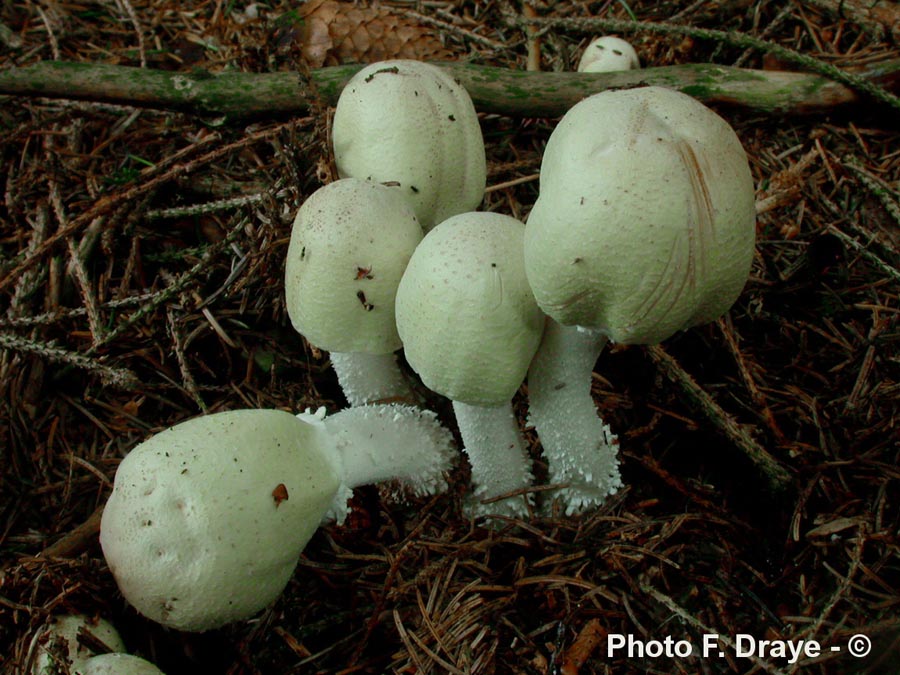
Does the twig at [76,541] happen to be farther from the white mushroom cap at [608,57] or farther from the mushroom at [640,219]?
the white mushroom cap at [608,57]

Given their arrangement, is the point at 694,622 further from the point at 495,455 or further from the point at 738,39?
the point at 738,39

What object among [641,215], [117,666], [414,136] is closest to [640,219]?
[641,215]

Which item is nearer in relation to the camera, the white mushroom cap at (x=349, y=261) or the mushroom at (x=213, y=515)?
the mushroom at (x=213, y=515)

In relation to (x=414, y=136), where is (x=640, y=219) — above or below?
above

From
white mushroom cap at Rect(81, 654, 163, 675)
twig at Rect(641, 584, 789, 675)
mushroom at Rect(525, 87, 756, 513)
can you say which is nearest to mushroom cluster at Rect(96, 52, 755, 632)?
mushroom at Rect(525, 87, 756, 513)

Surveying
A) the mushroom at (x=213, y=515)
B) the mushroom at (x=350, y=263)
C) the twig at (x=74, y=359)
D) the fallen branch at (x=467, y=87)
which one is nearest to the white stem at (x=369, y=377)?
the mushroom at (x=350, y=263)

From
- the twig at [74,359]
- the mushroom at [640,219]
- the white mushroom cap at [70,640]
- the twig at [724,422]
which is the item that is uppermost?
the mushroom at [640,219]

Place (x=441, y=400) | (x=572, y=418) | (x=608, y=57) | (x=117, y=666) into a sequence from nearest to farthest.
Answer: (x=117, y=666)
(x=572, y=418)
(x=441, y=400)
(x=608, y=57)
